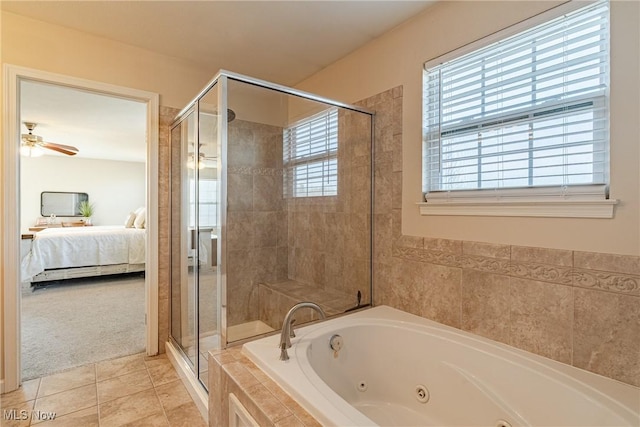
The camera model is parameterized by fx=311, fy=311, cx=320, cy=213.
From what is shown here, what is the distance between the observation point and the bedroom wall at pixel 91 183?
22.7 feet

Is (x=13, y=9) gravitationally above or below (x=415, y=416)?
above

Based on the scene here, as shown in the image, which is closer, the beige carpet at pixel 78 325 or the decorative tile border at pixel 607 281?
the decorative tile border at pixel 607 281

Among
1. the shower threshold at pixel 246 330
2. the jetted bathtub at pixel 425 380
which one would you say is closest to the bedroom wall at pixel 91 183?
the shower threshold at pixel 246 330

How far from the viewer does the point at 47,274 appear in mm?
4551

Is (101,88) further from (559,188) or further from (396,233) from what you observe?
(559,188)

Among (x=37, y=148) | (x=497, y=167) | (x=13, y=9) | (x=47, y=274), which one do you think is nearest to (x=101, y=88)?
(x=13, y=9)

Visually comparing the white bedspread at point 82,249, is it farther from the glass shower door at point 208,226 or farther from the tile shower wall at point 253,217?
the glass shower door at point 208,226

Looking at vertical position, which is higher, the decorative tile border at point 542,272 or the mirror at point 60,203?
the mirror at point 60,203

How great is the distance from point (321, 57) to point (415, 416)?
2560 millimetres

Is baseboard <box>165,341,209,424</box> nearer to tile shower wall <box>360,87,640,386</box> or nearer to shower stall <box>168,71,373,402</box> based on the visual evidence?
shower stall <box>168,71,373,402</box>

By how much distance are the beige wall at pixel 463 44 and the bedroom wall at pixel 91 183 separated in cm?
716

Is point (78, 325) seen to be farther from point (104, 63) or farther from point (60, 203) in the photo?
point (60, 203)

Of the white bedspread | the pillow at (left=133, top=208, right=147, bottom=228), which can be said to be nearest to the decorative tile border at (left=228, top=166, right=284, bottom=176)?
the white bedspread

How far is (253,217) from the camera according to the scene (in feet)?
8.16
